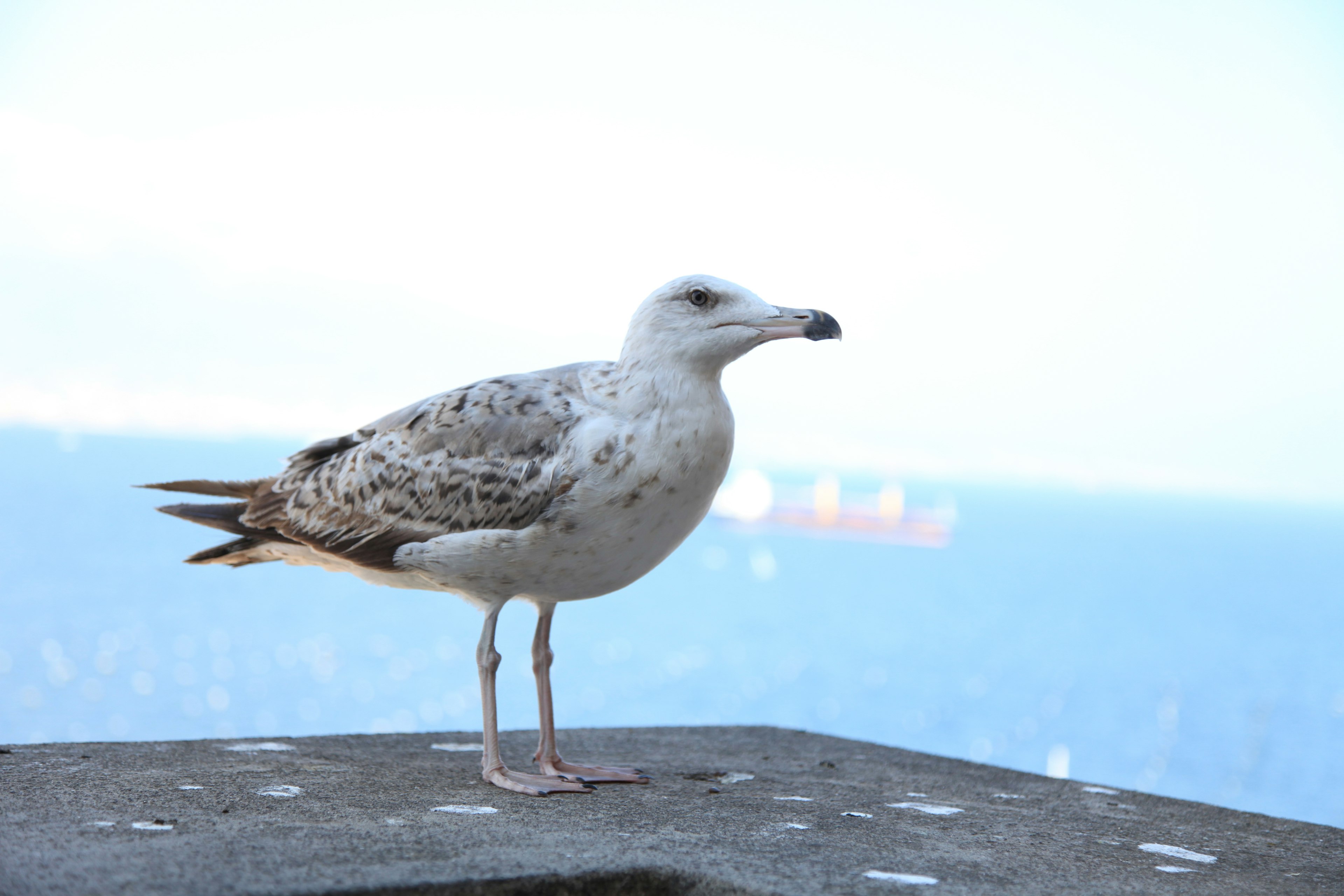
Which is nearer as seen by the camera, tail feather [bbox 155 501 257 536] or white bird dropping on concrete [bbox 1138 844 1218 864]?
white bird dropping on concrete [bbox 1138 844 1218 864]

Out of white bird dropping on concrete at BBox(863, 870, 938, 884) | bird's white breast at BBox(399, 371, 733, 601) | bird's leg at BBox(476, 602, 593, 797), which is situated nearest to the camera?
white bird dropping on concrete at BBox(863, 870, 938, 884)

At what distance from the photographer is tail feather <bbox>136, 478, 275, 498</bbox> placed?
483cm

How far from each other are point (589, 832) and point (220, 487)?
8.35 feet

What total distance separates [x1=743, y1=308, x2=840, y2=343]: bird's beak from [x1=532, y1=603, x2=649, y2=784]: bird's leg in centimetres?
142

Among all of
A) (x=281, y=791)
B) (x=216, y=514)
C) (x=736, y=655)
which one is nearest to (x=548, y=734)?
(x=281, y=791)

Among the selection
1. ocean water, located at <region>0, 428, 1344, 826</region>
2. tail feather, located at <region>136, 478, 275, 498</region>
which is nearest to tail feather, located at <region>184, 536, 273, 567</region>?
tail feather, located at <region>136, 478, 275, 498</region>

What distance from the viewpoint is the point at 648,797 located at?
4.07m

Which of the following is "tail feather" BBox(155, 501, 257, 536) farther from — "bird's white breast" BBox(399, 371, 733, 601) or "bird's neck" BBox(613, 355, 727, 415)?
"bird's neck" BBox(613, 355, 727, 415)

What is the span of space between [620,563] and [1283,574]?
105722 mm

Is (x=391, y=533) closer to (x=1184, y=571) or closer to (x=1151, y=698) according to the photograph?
(x=1151, y=698)

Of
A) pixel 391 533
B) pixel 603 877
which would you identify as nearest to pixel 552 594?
pixel 391 533

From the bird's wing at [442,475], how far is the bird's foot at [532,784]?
912 mm

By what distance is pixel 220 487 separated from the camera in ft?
16.1

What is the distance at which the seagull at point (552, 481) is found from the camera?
3961 millimetres
